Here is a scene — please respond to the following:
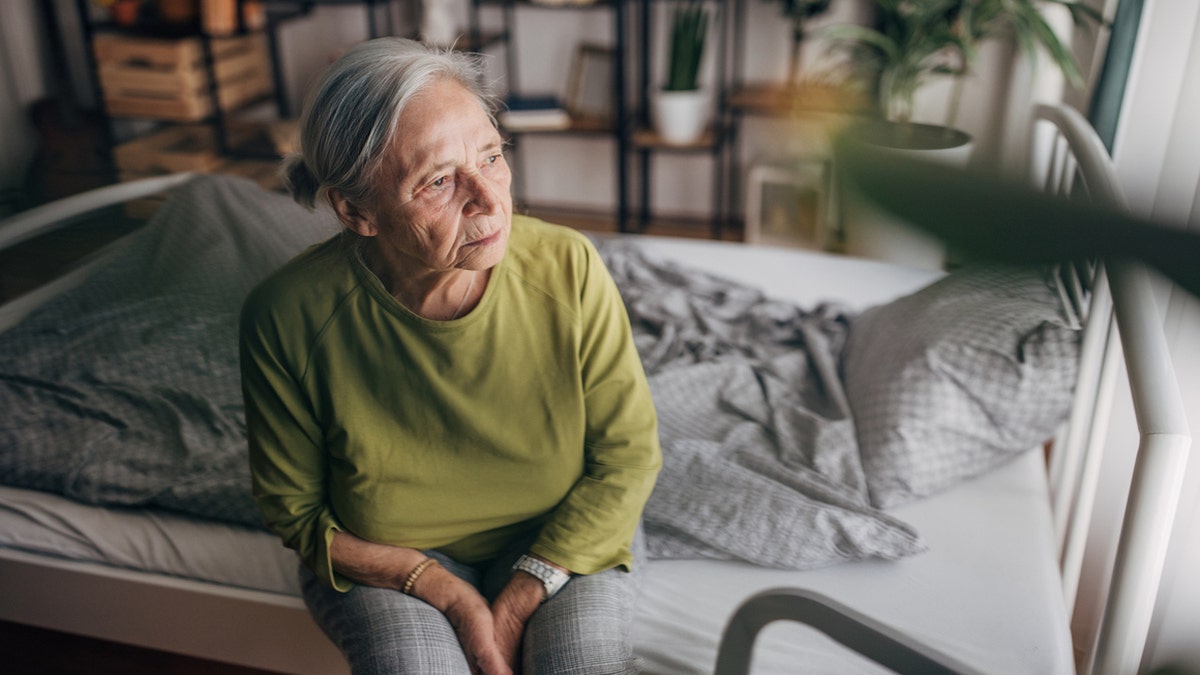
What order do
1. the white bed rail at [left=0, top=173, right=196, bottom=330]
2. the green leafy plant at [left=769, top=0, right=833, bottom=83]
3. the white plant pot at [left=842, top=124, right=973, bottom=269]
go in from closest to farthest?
the white plant pot at [left=842, top=124, right=973, bottom=269], the white bed rail at [left=0, top=173, right=196, bottom=330], the green leafy plant at [left=769, top=0, right=833, bottom=83]

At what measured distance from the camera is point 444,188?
1.07 m

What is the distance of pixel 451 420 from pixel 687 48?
7.46 feet

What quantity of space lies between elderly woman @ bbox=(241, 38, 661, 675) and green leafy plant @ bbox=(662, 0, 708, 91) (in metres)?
2.10

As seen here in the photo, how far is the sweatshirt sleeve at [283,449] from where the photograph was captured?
1116mm

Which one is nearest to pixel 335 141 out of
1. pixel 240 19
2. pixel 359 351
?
pixel 359 351

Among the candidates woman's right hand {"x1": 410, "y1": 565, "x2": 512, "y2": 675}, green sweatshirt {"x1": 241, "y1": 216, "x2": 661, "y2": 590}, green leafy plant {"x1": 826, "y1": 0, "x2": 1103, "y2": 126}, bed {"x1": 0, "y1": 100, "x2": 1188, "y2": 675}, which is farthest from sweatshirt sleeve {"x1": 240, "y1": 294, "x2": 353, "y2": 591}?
green leafy plant {"x1": 826, "y1": 0, "x2": 1103, "y2": 126}

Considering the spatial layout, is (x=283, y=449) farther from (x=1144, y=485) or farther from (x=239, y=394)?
(x=1144, y=485)

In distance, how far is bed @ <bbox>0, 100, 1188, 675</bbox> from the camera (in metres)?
1.24

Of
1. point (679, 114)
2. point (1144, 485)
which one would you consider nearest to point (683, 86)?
point (679, 114)

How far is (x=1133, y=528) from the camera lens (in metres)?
0.91

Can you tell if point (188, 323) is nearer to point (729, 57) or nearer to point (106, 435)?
point (106, 435)

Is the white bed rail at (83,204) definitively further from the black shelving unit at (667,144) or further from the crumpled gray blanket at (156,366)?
the black shelving unit at (667,144)

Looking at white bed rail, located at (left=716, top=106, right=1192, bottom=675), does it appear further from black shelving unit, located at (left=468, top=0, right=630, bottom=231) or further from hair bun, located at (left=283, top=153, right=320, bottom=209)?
black shelving unit, located at (left=468, top=0, right=630, bottom=231)

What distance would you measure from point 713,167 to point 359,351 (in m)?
2.60
